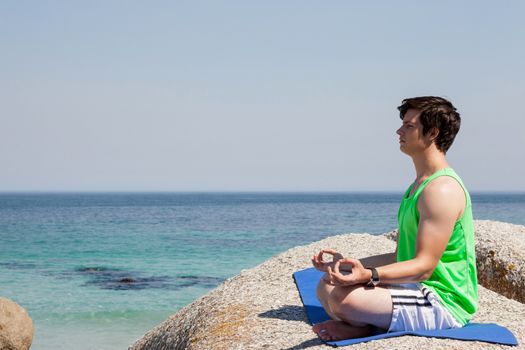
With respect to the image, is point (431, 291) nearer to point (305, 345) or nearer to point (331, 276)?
point (331, 276)

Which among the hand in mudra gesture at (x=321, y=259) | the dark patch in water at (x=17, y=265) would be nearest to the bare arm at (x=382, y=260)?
the hand in mudra gesture at (x=321, y=259)

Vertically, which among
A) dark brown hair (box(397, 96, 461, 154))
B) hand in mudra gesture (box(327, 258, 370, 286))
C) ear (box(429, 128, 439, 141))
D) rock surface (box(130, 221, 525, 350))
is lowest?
rock surface (box(130, 221, 525, 350))

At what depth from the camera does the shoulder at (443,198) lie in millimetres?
4969

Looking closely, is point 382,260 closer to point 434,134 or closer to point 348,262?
point 348,262

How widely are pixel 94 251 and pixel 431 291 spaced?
107ft

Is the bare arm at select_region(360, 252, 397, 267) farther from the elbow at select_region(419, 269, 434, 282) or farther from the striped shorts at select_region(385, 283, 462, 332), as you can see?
the elbow at select_region(419, 269, 434, 282)

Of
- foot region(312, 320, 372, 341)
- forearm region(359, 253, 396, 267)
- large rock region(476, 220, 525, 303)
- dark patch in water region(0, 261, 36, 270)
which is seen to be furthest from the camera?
dark patch in water region(0, 261, 36, 270)

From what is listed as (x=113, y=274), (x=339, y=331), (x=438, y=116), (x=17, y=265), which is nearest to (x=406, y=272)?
(x=339, y=331)

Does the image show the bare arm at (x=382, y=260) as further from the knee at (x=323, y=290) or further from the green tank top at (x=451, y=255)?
the knee at (x=323, y=290)

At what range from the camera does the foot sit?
5.66 meters

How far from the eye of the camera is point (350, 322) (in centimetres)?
557

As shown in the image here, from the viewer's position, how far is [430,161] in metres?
5.32

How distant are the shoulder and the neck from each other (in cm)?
18

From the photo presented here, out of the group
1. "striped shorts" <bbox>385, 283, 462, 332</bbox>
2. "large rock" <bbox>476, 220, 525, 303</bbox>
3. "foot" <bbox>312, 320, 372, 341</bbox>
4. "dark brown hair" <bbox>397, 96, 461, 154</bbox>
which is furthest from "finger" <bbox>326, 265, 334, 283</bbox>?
"large rock" <bbox>476, 220, 525, 303</bbox>
